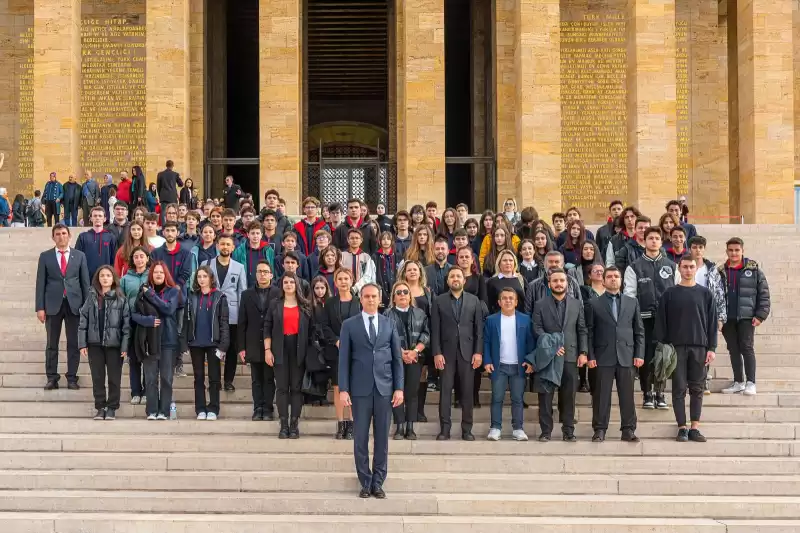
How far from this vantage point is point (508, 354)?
32.9 ft

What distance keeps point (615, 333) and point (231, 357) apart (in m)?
3.92

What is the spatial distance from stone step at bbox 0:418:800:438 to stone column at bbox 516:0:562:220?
12464 mm

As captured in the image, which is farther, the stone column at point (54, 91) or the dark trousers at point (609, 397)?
the stone column at point (54, 91)

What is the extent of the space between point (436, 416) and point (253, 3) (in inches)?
883

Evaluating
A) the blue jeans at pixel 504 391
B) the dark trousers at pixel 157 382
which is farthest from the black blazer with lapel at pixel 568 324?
the dark trousers at pixel 157 382

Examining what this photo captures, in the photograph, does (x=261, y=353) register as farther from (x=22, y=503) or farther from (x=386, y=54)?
(x=386, y=54)

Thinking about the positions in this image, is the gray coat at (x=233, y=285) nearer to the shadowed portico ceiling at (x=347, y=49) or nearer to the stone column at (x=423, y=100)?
the stone column at (x=423, y=100)

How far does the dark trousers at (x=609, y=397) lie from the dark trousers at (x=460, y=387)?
1.20 meters

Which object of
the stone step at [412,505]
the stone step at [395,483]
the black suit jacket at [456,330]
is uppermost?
the black suit jacket at [456,330]

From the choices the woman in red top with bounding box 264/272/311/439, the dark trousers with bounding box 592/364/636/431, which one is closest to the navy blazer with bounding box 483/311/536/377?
the dark trousers with bounding box 592/364/636/431

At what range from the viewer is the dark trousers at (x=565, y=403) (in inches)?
388

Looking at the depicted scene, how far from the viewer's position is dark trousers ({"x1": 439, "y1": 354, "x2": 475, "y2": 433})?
32.4 feet

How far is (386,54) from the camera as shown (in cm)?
3244

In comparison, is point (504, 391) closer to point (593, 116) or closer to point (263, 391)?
point (263, 391)
